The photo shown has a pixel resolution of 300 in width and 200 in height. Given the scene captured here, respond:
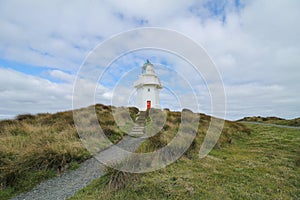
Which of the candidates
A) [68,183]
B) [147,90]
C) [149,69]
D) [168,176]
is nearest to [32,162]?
[68,183]

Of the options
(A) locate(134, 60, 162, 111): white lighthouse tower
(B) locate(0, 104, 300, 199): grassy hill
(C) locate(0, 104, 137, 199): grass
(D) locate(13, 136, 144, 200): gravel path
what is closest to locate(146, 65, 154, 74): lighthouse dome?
(A) locate(134, 60, 162, 111): white lighthouse tower

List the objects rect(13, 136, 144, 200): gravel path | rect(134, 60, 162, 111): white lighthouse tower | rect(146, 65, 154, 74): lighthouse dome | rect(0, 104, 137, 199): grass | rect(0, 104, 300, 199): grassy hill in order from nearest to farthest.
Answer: rect(13, 136, 144, 200): gravel path, rect(0, 104, 300, 199): grassy hill, rect(0, 104, 137, 199): grass, rect(134, 60, 162, 111): white lighthouse tower, rect(146, 65, 154, 74): lighthouse dome

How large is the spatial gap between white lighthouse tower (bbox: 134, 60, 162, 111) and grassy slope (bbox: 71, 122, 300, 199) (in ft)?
60.5

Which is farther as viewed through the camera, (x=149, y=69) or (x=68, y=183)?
(x=149, y=69)

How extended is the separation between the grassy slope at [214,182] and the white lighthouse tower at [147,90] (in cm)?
1843

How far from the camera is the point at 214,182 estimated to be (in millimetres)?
4527

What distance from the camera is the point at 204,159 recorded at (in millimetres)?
6383

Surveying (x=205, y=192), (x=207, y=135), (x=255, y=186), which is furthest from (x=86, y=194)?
(x=207, y=135)

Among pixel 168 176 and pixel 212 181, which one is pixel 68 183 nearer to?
pixel 168 176

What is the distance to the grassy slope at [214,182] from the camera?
3854mm

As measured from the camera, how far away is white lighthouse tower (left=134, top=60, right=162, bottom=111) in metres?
24.8

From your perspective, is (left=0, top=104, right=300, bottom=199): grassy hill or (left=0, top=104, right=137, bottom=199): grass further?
(left=0, top=104, right=137, bottom=199): grass

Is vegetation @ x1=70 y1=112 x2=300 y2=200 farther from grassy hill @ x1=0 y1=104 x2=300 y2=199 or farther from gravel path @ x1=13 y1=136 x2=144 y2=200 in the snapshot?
gravel path @ x1=13 y1=136 x2=144 y2=200

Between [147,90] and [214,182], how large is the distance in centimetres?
2110
